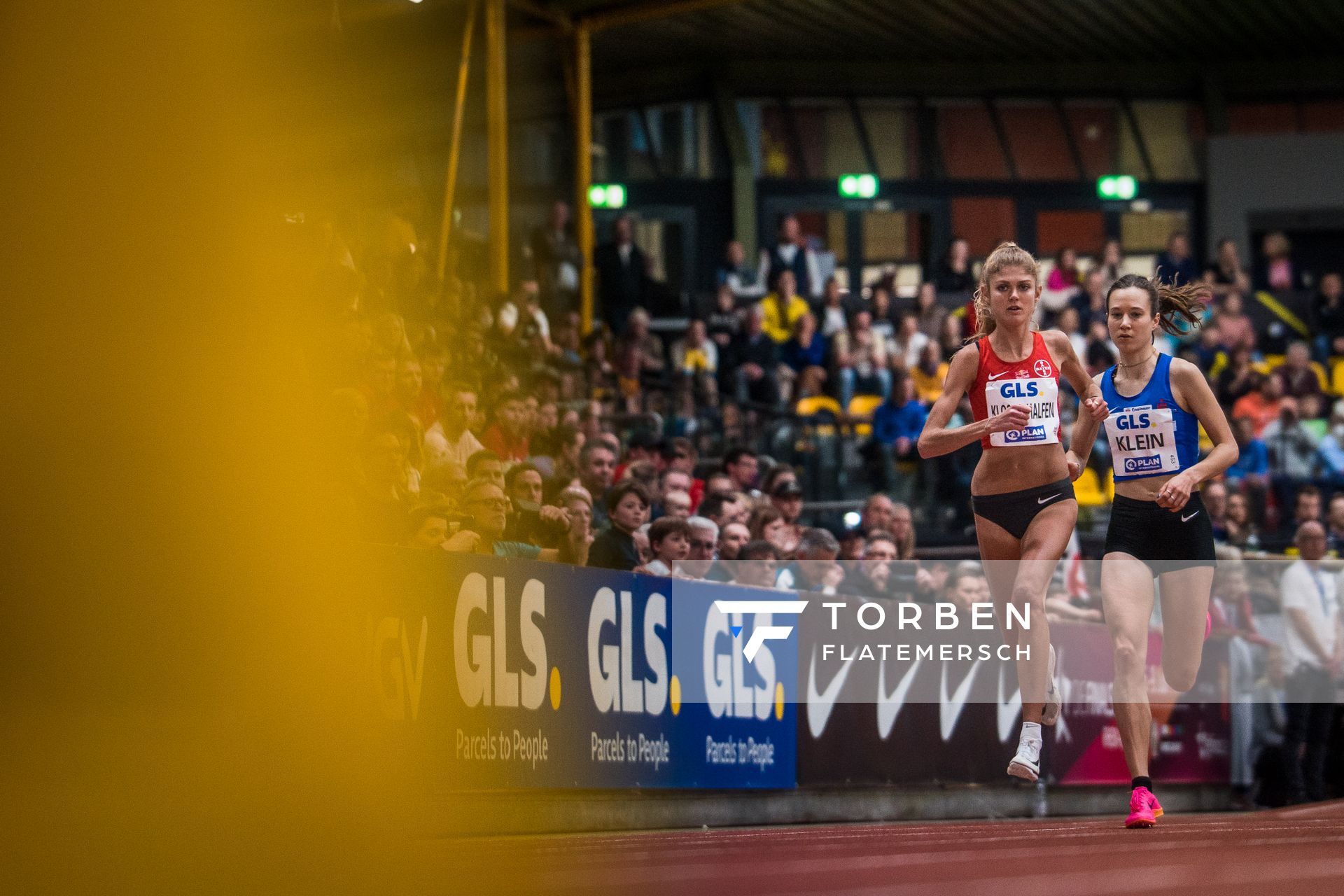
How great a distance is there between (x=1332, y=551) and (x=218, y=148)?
14.0 meters

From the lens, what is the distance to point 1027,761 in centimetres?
788

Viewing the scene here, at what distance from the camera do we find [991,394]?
825 cm

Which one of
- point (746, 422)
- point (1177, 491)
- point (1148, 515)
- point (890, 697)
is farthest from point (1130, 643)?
point (746, 422)

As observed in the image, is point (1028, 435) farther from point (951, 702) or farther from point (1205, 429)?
point (951, 702)

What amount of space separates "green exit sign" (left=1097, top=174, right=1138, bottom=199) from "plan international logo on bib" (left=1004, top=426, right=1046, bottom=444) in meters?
21.0

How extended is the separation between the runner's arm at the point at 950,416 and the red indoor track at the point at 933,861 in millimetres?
1802

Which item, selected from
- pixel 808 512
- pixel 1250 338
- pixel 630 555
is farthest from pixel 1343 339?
pixel 630 555

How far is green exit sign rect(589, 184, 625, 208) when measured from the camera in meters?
26.7

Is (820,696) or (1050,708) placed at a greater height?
(1050,708)

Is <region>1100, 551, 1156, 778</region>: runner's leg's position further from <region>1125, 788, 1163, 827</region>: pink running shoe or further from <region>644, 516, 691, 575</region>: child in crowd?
<region>644, 516, 691, 575</region>: child in crowd

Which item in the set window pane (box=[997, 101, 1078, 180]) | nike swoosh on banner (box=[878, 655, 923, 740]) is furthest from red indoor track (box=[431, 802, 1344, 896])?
window pane (box=[997, 101, 1078, 180])

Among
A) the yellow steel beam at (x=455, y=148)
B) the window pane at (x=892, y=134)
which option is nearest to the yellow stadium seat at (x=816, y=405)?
the yellow steel beam at (x=455, y=148)

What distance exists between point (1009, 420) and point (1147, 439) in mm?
1033

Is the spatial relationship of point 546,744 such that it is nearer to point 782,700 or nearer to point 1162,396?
point 782,700
